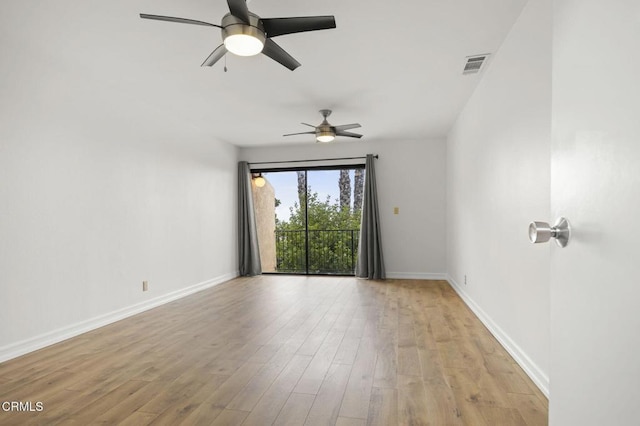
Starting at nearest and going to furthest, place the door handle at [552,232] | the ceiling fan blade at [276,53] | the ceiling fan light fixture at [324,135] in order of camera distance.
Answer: the door handle at [552,232]
the ceiling fan blade at [276,53]
the ceiling fan light fixture at [324,135]

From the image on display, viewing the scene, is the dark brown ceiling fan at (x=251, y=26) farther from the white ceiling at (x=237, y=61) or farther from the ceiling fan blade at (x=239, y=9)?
the white ceiling at (x=237, y=61)

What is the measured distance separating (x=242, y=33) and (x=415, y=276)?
5.33 meters

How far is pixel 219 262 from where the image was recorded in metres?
6.22

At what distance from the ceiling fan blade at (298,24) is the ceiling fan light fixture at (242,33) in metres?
0.06

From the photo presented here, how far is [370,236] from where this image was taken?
21.2 feet

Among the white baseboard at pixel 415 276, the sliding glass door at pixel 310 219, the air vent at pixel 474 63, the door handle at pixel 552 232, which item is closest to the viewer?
the door handle at pixel 552 232

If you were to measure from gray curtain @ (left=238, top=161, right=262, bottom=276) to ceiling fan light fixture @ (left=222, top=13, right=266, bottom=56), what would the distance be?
4636 millimetres

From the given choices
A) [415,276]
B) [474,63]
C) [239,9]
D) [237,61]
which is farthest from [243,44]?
[415,276]

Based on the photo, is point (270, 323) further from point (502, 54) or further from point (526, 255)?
point (502, 54)

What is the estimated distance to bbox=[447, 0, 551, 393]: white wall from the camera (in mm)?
2217

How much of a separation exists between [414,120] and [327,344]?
143 inches

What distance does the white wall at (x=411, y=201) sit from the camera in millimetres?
6426

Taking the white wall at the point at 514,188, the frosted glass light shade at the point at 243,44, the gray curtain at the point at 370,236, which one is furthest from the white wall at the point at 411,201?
the frosted glass light shade at the point at 243,44

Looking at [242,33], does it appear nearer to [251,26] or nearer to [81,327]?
[251,26]
